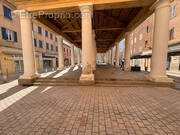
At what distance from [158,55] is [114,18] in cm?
560

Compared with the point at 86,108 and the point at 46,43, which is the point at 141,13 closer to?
the point at 86,108

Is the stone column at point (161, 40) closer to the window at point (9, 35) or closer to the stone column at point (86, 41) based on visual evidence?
the stone column at point (86, 41)

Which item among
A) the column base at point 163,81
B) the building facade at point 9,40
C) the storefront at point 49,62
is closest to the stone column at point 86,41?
the column base at point 163,81

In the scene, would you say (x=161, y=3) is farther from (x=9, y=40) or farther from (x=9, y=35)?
(x=9, y=35)

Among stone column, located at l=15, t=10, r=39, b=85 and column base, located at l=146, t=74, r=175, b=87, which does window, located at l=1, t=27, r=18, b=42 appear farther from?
column base, located at l=146, t=74, r=175, b=87

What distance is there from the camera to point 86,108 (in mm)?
2789

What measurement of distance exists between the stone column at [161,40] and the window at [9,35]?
1707cm

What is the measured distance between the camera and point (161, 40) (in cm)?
491

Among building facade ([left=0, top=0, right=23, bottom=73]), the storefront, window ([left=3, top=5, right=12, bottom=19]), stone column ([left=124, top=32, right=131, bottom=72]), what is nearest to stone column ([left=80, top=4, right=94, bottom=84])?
stone column ([left=124, top=32, right=131, bottom=72])

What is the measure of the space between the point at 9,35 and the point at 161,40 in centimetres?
1801

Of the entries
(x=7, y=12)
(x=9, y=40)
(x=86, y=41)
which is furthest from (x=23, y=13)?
(x=7, y=12)

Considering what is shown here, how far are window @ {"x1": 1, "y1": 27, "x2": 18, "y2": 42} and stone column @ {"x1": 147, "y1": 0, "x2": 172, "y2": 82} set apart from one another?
17070 millimetres

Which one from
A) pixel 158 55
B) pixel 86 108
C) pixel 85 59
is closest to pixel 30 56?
pixel 85 59

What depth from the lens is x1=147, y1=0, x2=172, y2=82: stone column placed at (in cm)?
477
